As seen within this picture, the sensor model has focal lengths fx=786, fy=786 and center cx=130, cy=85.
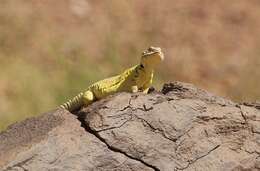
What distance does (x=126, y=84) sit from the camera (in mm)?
9562

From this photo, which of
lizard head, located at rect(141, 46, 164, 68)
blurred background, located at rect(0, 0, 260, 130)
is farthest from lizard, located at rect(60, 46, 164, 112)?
blurred background, located at rect(0, 0, 260, 130)

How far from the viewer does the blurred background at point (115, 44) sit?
19766 millimetres

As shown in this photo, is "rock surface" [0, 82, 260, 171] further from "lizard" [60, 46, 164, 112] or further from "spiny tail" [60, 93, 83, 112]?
"spiny tail" [60, 93, 83, 112]

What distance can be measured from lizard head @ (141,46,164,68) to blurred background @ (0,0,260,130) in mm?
9112

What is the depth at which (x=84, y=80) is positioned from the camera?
1980cm

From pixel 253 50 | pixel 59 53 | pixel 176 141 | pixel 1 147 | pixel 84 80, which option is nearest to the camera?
pixel 1 147

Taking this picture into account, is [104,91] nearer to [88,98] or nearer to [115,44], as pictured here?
[88,98]

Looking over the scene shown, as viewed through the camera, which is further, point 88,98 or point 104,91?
point 104,91

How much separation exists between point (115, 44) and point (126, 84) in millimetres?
12854

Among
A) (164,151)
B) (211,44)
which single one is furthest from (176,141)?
(211,44)

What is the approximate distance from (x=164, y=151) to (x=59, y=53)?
1346 centimetres

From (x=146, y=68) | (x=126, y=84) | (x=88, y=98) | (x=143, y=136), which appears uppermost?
(x=146, y=68)

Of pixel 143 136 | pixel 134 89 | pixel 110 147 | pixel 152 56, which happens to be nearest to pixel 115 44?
pixel 152 56

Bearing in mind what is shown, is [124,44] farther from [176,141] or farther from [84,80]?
[176,141]
